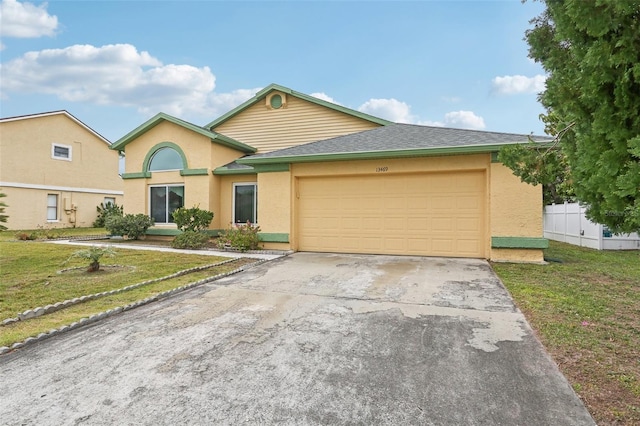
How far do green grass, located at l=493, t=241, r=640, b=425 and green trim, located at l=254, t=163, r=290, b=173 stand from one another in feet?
22.4

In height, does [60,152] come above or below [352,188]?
above

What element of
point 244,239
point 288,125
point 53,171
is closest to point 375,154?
point 244,239

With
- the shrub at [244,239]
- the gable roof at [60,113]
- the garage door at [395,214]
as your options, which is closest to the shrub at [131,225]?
the shrub at [244,239]

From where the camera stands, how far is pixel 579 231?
44.7ft

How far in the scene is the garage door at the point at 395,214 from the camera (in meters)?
9.58

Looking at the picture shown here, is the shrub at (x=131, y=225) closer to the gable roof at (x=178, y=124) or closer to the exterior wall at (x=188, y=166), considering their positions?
the exterior wall at (x=188, y=166)

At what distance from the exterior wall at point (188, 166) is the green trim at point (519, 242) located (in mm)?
10148

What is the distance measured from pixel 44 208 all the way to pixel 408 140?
22859 mm

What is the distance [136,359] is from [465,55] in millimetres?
17463

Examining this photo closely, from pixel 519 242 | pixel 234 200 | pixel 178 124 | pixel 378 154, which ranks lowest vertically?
pixel 519 242

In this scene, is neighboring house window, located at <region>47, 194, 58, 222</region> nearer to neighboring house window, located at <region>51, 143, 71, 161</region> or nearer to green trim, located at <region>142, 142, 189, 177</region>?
neighboring house window, located at <region>51, 143, 71, 161</region>

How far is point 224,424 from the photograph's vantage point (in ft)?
7.89

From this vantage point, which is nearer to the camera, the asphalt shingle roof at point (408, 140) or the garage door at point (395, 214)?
the asphalt shingle roof at point (408, 140)

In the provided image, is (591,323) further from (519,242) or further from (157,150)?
(157,150)
